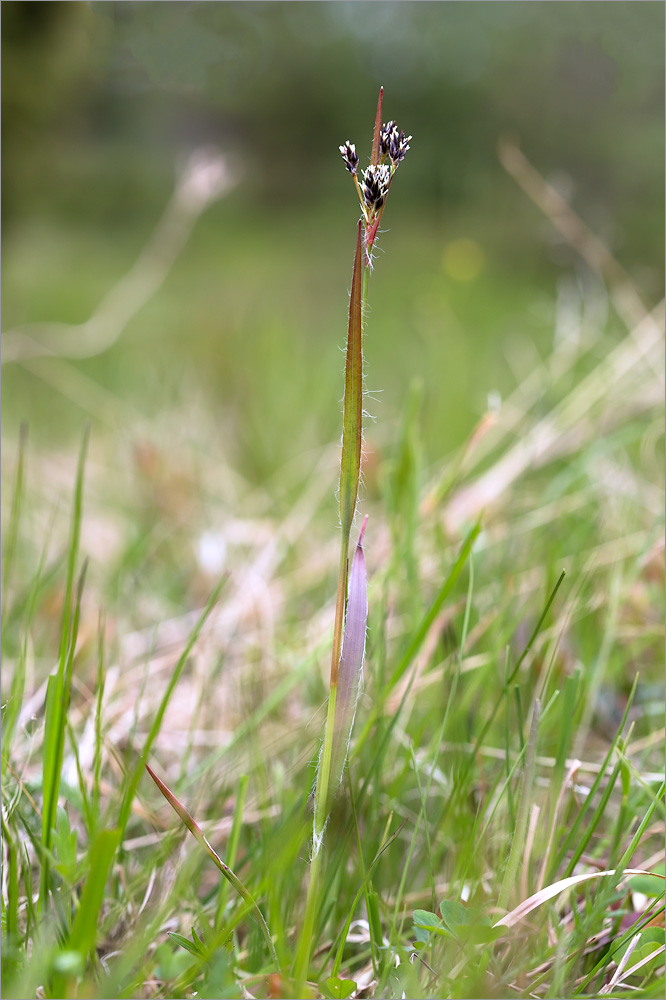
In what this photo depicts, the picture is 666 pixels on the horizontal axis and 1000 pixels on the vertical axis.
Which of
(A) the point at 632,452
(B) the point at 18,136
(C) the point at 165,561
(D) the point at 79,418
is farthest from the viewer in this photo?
(D) the point at 79,418

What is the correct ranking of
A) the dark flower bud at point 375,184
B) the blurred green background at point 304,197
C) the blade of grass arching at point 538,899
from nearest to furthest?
the dark flower bud at point 375,184
the blade of grass arching at point 538,899
the blurred green background at point 304,197

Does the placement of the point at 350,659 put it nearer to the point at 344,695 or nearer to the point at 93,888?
the point at 344,695

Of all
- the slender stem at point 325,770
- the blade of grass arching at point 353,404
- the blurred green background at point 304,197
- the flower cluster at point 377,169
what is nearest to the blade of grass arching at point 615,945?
the slender stem at point 325,770

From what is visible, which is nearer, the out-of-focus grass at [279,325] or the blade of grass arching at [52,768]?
the blade of grass arching at [52,768]

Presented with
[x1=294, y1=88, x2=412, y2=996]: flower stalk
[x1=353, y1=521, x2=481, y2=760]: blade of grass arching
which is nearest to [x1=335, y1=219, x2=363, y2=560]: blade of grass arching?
[x1=294, y1=88, x2=412, y2=996]: flower stalk

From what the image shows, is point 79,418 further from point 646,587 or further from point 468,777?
point 468,777

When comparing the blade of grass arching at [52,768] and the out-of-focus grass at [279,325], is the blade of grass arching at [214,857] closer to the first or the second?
the blade of grass arching at [52,768]

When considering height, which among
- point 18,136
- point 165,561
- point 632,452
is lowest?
point 165,561

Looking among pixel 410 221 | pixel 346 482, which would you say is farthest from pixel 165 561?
pixel 410 221
